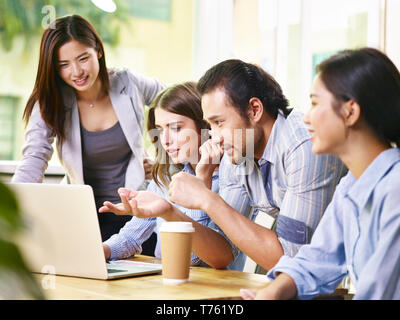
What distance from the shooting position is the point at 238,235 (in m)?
1.36

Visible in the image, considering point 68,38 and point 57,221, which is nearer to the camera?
point 57,221

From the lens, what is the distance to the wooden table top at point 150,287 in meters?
0.97

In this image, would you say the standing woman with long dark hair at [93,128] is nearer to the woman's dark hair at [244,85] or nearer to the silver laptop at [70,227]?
the woman's dark hair at [244,85]

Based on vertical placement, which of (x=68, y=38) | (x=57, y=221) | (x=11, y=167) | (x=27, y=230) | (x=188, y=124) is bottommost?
(x=11, y=167)

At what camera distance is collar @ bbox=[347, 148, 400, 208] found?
95 cm

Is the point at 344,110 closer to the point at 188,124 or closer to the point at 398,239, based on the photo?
the point at 398,239

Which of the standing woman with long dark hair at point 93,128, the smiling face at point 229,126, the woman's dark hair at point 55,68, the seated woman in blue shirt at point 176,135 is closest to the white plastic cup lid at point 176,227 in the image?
the smiling face at point 229,126

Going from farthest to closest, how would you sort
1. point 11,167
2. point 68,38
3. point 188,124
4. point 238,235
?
1. point 11,167
2. point 68,38
3. point 188,124
4. point 238,235

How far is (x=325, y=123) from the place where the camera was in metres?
1.02

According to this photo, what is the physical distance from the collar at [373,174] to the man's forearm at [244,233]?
0.43 meters

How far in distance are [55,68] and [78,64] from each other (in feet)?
0.36

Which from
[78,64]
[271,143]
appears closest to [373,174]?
[271,143]

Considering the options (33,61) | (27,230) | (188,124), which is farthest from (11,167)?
(27,230)
